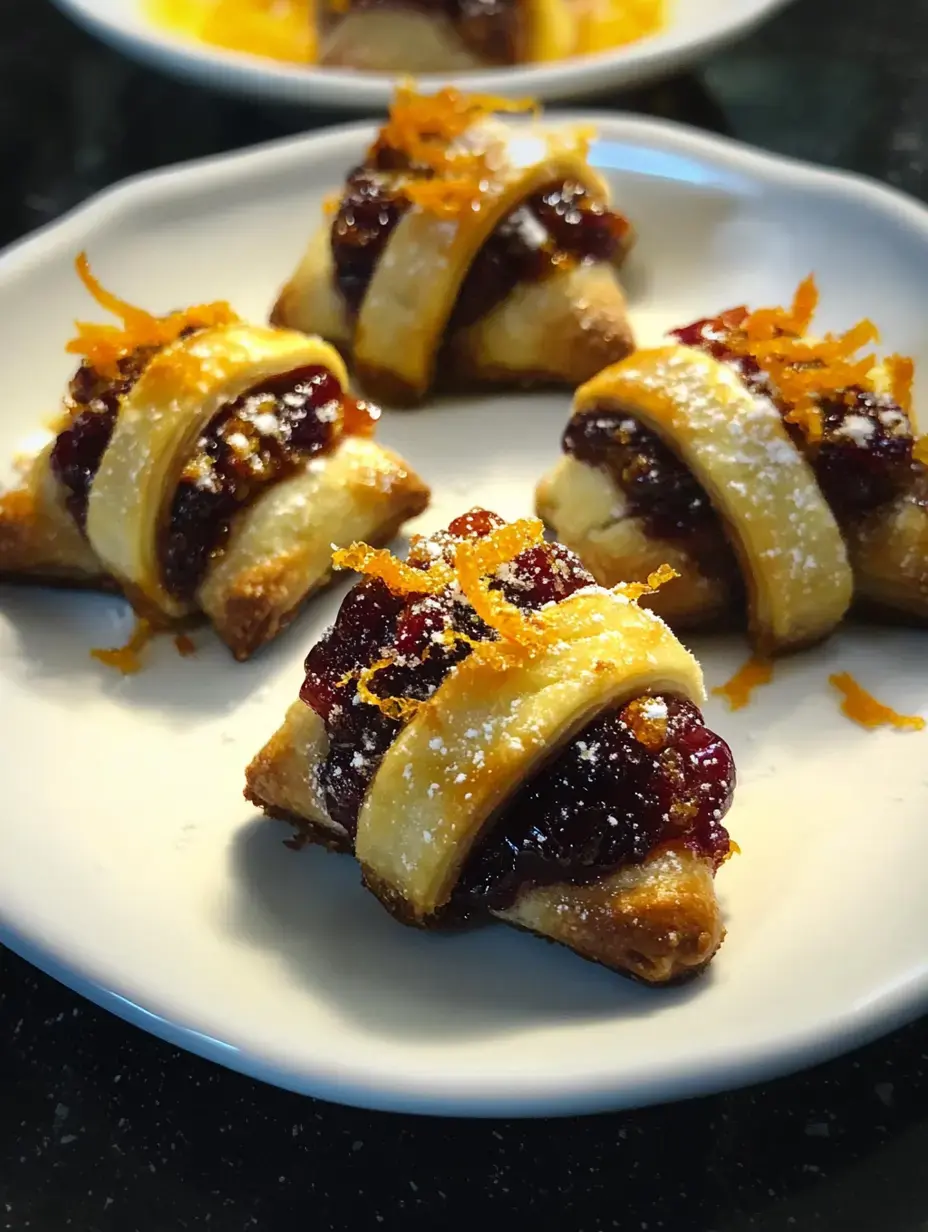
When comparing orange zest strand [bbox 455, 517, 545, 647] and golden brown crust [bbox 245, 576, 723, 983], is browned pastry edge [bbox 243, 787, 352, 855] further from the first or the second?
orange zest strand [bbox 455, 517, 545, 647]

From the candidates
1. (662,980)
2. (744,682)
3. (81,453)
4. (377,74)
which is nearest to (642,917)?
(662,980)

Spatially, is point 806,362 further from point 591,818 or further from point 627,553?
point 591,818

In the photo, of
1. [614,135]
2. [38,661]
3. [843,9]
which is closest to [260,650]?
[38,661]

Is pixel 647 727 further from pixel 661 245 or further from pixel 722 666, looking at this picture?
pixel 661 245

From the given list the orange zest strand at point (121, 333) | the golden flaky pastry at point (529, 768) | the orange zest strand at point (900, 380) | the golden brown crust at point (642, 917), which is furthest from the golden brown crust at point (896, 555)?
the orange zest strand at point (121, 333)

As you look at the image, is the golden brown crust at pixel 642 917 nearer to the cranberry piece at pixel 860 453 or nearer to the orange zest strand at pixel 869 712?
the orange zest strand at pixel 869 712

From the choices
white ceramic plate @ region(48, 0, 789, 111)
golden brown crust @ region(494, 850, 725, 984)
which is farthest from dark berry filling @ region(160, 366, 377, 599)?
white ceramic plate @ region(48, 0, 789, 111)
